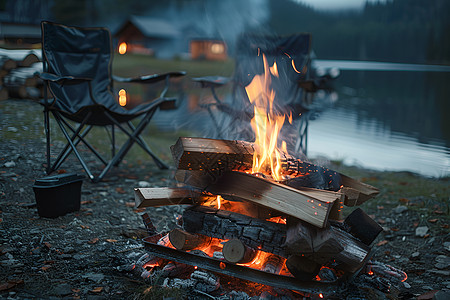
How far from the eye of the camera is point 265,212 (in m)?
1.76

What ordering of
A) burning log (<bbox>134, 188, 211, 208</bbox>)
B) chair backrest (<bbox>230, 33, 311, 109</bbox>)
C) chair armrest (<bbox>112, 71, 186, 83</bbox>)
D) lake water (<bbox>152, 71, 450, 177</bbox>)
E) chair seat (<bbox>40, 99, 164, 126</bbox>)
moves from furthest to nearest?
lake water (<bbox>152, 71, 450, 177</bbox>), chair backrest (<bbox>230, 33, 311, 109</bbox>), chair armrest (<bbox>112, 71, 186, 83</bbox>), chair seat (<bbox>40, 99, 164, 126</bbox>), burning log (<bbox>134, 188, 211, 208</bbox>)

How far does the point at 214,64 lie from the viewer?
20.5 meters

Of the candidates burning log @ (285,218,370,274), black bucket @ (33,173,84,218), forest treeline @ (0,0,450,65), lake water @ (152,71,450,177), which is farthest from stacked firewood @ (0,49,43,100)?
burning log @ (285,218,370,274)

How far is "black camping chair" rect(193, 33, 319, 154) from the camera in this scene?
232cm

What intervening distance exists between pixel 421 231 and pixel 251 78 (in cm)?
143

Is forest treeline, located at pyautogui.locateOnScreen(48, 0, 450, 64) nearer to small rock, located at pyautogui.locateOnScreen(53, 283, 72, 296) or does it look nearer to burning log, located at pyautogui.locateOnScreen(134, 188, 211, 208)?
burning log, located at pyautogui.locateOnScreen(134, 188, 211, 208)

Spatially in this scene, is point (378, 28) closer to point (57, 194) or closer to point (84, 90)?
point (84, 90)

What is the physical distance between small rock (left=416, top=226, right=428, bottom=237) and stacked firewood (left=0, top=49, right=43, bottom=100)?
18.0 ft

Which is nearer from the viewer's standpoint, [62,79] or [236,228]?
[236,228]

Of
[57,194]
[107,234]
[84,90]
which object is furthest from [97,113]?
[107,234]

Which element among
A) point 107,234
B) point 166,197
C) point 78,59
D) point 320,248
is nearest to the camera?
point 320,248

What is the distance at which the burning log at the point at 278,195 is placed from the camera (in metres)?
1.56

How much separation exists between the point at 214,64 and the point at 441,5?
17.0 m

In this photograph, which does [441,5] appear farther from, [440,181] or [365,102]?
[365,102]
